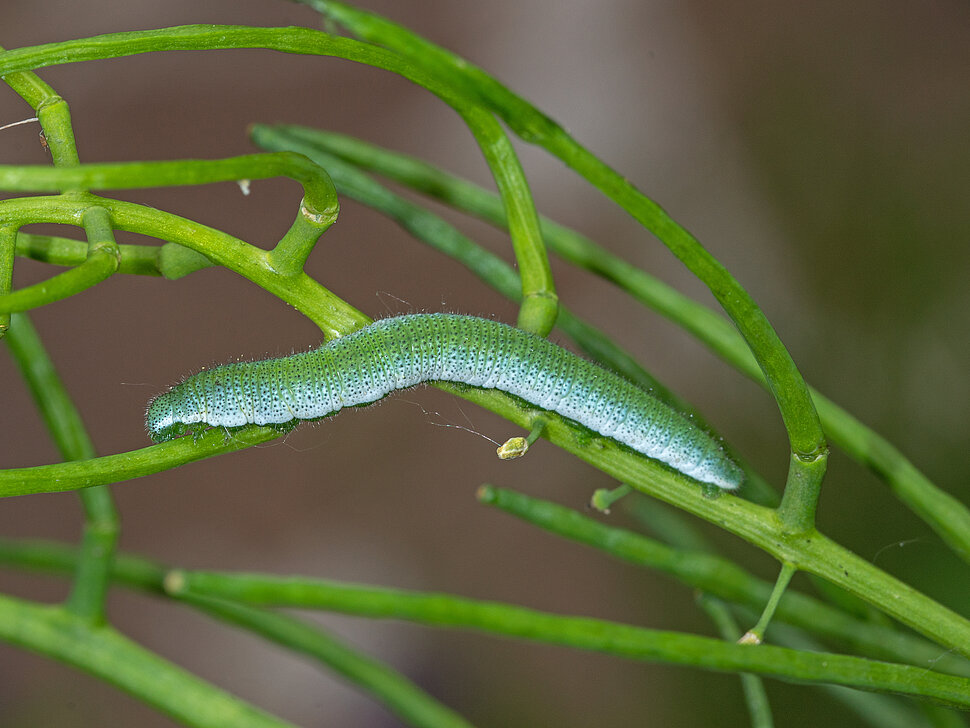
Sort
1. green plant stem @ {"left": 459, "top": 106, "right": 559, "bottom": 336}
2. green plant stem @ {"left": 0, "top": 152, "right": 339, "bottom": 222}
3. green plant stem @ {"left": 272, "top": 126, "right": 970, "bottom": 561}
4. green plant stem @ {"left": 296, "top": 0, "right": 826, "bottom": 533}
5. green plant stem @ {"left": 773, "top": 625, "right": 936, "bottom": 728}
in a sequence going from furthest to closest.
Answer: green plant stem @ {"left": 773, "top": 625, "right": 936, "bottom": 728} < green plant stem @ {"left": 272, "top": 126, "right": 970, "bottom": 561} < green plant stem @ {"left": 459, "top": 106, "right": 559, "bottom": 336} < green plant stem @ {"left": 296, "top": 0, "right": 826, "bottom": 533} < green plant stem @ {"left": 0, "top": 152, "right": 339, "bottom": 222}

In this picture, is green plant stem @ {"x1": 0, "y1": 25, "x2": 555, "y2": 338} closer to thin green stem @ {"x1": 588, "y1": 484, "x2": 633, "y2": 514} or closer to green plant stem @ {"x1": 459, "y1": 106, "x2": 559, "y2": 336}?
green plant stem @ {"x1": 459, "y1": 106, "x2": 559, "y2": 336}

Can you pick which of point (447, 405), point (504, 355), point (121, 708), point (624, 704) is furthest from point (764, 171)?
point (121, 708)

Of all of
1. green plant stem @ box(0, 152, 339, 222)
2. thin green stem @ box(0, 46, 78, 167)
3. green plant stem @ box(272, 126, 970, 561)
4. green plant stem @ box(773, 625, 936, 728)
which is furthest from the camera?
green plant stem @ box(773, 625, 936, 728)

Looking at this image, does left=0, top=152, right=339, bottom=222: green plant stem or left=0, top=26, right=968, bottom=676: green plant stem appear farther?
left=0, top=26, right=968, bottom=676: green plant stem

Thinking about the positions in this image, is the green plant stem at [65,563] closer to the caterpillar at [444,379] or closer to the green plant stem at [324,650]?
the green plant stem at [324,650]

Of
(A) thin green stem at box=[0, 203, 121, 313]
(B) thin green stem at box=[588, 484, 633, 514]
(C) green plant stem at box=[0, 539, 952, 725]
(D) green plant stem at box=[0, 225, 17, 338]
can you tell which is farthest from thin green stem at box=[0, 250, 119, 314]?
(C) green plant stem at box=[0, 539, 952, 725]

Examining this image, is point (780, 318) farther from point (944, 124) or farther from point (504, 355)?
point (504, 355)
